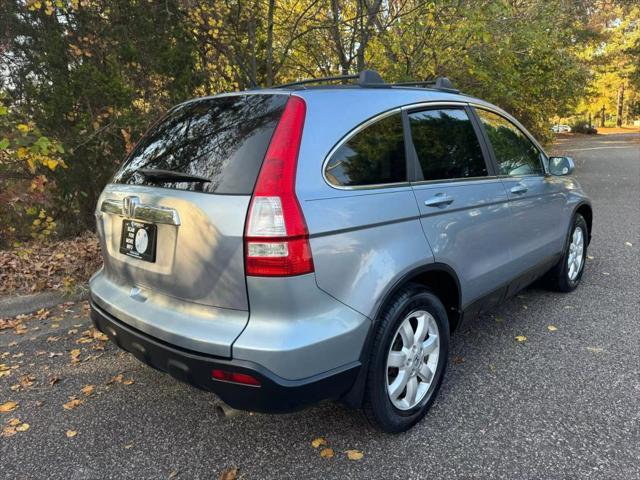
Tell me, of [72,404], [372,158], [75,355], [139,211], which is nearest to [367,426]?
[372,158]

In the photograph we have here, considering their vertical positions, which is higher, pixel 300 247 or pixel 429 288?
pixel 300 247

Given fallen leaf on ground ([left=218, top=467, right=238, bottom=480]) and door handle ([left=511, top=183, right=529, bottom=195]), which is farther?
door handle ([left=511, top=183, right=529, bottom=195])

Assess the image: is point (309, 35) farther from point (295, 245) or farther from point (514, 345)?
point (295, 245)

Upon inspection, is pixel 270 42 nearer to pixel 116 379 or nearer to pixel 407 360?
pixel 116 379

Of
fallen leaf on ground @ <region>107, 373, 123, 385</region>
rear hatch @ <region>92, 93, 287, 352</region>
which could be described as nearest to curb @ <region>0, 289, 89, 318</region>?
fallen leaf on ground @ <region>107, 373, 123, 385</region>

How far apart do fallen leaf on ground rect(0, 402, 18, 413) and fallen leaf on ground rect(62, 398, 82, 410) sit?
1.02ft

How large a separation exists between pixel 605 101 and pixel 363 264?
59.9 metres

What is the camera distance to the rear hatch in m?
2.10

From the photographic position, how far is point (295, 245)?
6.67 ft

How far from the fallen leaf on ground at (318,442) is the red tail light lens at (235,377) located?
75cm

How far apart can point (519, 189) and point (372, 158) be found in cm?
162

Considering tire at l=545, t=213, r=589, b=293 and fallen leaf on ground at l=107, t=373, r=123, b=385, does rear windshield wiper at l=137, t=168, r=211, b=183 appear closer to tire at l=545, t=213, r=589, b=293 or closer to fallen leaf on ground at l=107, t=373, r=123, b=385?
fallen leaf on ground at l=107, t=373, r=123, b=385

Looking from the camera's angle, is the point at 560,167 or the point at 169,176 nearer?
the point at 169,176

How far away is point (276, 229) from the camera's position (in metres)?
2.02
